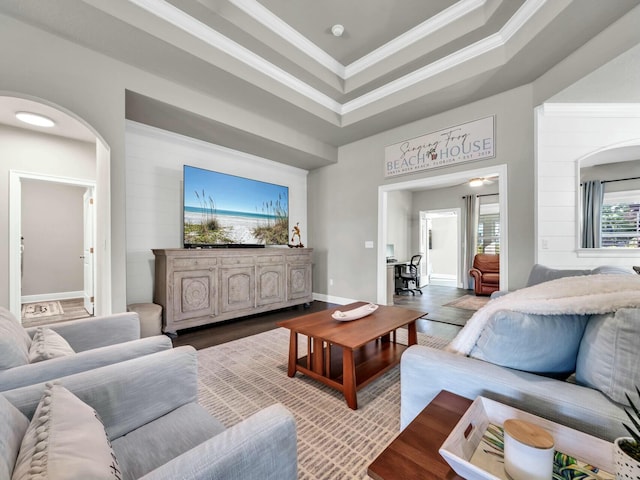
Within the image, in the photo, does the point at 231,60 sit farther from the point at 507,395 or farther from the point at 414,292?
the point at 414,292

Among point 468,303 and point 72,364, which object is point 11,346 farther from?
point 468,303

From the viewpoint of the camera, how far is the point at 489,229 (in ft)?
→ 22.8

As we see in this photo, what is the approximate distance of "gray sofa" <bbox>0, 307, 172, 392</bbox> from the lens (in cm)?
101

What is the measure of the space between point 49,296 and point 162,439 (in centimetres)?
658

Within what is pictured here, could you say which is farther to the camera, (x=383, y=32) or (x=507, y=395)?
(x=383, y=32)

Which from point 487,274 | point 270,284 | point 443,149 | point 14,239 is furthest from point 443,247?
point 14,239

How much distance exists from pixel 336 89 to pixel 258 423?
390 cm

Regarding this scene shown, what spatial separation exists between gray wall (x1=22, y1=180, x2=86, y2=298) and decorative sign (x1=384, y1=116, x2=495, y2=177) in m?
6.23

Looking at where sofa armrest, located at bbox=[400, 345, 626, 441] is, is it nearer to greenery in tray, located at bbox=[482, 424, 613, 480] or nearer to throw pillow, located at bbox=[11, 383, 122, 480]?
greenery in tray, located at bbox=[482, 424, 613, 480]

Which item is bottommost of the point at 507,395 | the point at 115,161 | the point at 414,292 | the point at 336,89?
the point at 414,292

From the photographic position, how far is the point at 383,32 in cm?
291

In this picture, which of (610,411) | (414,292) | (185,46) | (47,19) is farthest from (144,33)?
(414,292)

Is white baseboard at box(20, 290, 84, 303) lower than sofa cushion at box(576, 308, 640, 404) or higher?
lower

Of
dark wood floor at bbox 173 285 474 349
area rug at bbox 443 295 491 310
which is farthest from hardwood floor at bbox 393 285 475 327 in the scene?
area rug at bbox 443 295 491 310
